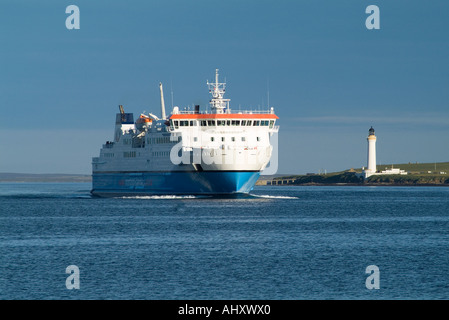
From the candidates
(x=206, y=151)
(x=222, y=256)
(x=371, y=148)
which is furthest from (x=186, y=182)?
(x=371, y=148)

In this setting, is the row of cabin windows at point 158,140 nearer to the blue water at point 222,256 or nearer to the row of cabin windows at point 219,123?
the row of cabin windows at point 219,123

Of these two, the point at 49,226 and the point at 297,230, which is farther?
the point at 49,226

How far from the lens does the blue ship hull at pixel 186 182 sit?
7456cm

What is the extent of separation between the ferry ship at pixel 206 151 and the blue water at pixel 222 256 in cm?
1140

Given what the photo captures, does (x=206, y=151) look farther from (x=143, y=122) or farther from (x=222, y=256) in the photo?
(x=222, y=256)

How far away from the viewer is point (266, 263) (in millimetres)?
35219

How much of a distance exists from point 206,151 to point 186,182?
4450mm

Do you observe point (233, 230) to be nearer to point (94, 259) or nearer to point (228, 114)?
point (94, 259)

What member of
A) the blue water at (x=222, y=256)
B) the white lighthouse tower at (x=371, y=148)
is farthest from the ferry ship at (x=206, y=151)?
the white lighthouse tower at (x=371, y=148)

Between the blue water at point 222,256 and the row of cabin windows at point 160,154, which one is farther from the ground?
the row of cabin windows at point 160,154

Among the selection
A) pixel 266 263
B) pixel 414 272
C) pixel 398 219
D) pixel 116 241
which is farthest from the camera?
pixel 398 219
